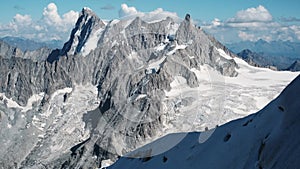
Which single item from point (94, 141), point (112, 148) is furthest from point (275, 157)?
point (94, 141)

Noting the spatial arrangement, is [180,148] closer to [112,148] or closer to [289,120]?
[289,120]

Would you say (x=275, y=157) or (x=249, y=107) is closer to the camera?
(x=275, y=157)

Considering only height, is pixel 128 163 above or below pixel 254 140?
below

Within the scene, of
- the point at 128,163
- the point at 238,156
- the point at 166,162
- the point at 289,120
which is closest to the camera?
the point at 289,120

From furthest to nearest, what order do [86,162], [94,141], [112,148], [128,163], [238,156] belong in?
[94,141] < [86,162] < [112,148] < [128,163] < [238,156]

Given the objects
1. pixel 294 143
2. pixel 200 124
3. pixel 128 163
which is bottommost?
pixel 200 124

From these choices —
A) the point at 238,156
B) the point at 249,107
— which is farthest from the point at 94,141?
the point at 238,156

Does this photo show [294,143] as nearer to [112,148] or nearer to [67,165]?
[112,148]
